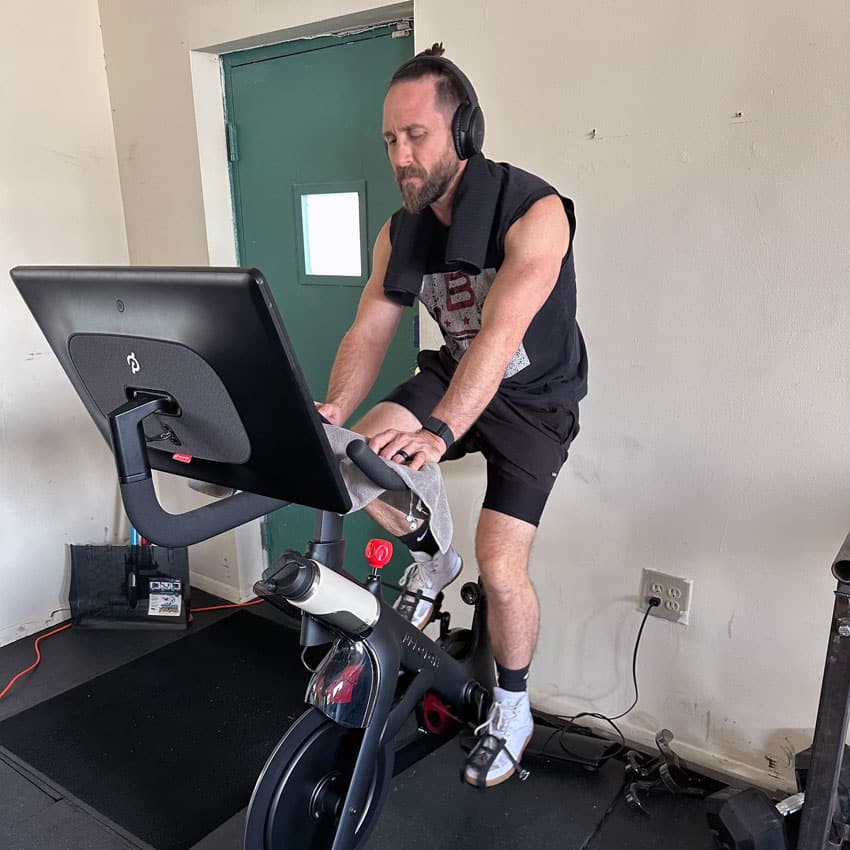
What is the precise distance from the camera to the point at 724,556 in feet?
6.26

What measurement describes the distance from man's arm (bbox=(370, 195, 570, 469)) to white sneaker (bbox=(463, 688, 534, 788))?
752 millimetres

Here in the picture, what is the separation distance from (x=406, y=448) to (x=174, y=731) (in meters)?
1.48

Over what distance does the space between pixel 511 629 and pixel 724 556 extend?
581 mm

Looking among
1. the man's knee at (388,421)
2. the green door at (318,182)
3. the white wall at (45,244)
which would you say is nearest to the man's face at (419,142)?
the man's knee at (388,421)

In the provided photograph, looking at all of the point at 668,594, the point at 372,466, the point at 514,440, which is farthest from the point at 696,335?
the point at 372,466

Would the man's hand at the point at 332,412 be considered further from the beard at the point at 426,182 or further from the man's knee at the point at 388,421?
the beard at the point at 426,182

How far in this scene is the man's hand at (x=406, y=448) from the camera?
126cm

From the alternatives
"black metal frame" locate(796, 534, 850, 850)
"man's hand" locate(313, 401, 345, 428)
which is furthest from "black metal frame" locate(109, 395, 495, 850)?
"black metal frame" locate(796, 534, 850, 850)

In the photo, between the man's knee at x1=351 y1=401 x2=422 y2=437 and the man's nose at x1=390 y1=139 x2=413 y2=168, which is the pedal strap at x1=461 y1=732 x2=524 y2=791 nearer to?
the man's knee at x1=351 y1=401 x2=422 y2=437

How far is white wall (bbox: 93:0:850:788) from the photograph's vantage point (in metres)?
1.65

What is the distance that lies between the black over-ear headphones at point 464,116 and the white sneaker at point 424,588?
0.98 metres

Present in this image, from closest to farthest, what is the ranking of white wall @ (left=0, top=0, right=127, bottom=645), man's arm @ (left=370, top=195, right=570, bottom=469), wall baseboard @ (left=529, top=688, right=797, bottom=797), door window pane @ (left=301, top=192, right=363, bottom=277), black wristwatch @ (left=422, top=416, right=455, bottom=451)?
1. black wristwatch @ (left=422, top=416, right=455, bottom=451)
2. man's arm @ (left=370, top=195, right=570, bottom=469)
3. wall baseboard @ (left=529, top=688, right=797, bottom=797)
4. door window pane @ (left=301, top=192, right=363, bottom=277)
5. white wall @ (left=0, top=0, right=127, bottom=645)

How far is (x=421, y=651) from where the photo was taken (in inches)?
63.7

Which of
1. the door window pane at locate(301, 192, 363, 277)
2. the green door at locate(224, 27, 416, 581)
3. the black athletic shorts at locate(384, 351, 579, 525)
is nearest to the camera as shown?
the black athletic shorts at locate(384, 351, 579, 525)
